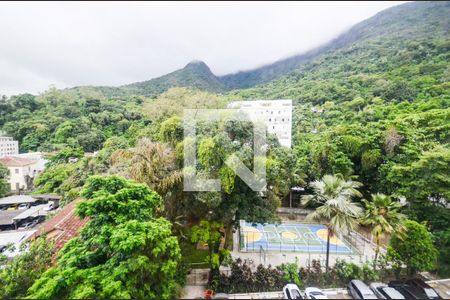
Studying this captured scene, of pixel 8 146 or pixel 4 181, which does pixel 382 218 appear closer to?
pixel 4 181

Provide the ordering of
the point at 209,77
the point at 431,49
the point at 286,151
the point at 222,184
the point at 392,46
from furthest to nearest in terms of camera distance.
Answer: the point at 209,77 < the point at 392,46 < the point at 431,49 < the point at 286,151 < the point at 222,184

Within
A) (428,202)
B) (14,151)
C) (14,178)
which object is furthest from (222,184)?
(14,151)

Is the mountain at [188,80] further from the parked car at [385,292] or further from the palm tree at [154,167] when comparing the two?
the parked car at [385,292]

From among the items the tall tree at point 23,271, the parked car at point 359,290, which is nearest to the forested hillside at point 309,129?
the tall tree at point 23,271

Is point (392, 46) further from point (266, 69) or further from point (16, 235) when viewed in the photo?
point (16, 235)

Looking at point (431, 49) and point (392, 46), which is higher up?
point (392, 46)

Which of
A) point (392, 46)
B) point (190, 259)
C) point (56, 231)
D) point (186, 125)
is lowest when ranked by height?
point (190, 259)

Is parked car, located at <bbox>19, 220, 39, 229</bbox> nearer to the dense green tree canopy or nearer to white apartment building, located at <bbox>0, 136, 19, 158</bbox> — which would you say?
the dense green tree canopy
